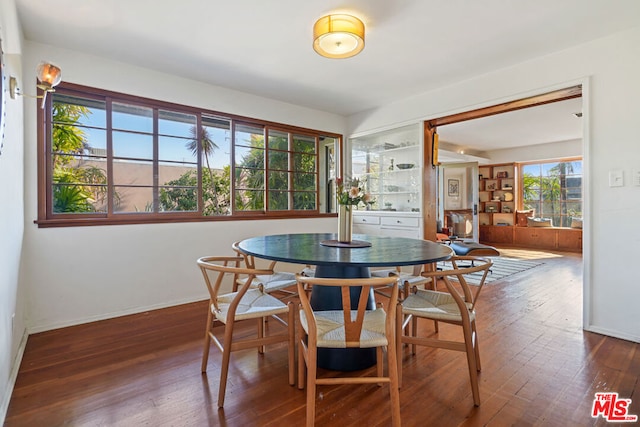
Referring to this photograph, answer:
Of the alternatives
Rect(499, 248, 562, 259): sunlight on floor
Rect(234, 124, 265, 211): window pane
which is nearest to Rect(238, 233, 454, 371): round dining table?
Rect(234, 124, 265, 211): window pane

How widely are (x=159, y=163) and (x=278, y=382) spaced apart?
2.67m

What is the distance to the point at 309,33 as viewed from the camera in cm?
260

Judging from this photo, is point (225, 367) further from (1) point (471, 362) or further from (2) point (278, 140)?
(2) point (278, 140)

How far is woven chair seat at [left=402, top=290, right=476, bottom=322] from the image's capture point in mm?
1797

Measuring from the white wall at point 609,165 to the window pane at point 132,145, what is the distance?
4.06 m

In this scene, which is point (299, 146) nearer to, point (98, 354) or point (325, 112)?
point (325, 112)

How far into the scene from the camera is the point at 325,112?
16.1 ft

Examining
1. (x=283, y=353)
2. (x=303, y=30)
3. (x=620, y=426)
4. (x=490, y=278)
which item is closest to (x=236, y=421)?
(x=283, y=353)

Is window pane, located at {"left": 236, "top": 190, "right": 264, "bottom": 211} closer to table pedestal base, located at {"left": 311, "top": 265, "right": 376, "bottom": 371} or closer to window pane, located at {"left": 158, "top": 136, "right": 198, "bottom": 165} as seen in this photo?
window pane, located at {"left": 158, "top": 136, "right": 198, "bottom": 165}

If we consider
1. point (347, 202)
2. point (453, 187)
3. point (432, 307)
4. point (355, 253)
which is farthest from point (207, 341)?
point (453, 187)

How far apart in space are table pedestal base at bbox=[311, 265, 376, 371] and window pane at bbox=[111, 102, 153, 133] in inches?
102

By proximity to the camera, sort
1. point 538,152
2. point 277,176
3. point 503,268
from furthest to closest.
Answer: point 538,152 < point 503,268 < point 277,176

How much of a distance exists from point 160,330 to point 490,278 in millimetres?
4337

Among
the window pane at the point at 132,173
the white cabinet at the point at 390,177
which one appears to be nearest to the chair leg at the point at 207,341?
the window pane at the point at 132,173
